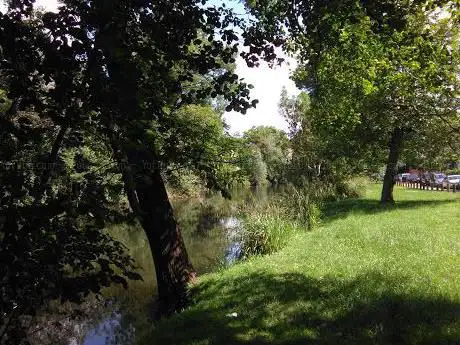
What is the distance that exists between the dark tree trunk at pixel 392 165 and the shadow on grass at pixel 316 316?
1547cm

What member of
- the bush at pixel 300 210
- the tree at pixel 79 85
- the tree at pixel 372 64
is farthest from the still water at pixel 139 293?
the tree at pixel 372 64

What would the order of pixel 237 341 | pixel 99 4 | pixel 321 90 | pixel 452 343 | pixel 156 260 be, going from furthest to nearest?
pixel 321 90, pixel 156 260, pixel 237 341, pixel 452 343, pixel 99 4

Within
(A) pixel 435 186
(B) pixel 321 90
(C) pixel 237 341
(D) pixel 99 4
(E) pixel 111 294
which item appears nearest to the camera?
(D) pixel 99 4

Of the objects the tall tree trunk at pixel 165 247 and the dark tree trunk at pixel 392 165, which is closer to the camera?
the tall tree trunk at pixel 165 247

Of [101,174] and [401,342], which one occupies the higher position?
[101,174]

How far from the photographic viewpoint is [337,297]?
22.1 feet

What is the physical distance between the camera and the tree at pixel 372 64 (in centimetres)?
500

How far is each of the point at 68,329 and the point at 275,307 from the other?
18.0 ft

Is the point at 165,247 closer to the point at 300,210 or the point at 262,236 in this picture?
the point at 262,236

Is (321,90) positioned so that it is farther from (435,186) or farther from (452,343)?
(435,186)

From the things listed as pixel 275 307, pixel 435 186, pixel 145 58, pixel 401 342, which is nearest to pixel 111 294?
pixel 275 307

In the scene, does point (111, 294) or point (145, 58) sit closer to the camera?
point (145, 58)

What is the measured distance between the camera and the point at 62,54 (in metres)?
2.73

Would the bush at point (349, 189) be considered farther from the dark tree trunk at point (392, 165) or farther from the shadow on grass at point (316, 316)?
the shadow on grass at point (316, 316)
